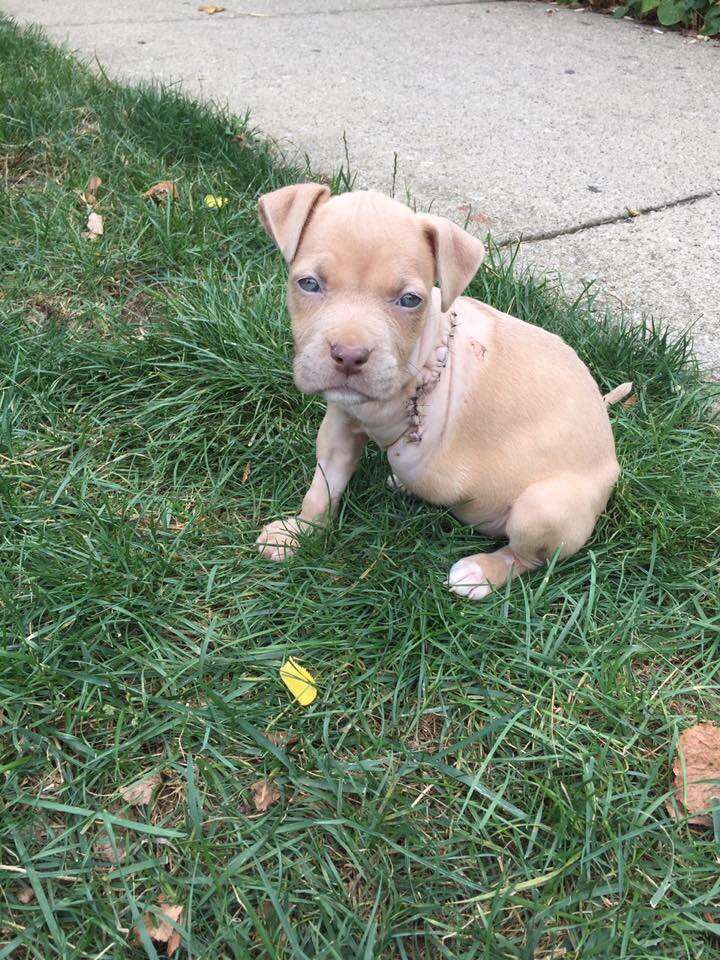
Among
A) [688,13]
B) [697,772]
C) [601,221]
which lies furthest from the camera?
[688,13]

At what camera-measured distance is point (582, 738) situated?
7.70 ft

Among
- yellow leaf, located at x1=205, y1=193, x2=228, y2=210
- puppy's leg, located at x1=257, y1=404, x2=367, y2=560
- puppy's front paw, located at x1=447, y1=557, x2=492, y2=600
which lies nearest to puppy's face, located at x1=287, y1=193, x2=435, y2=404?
puppy's leg, located at x1=257, y1=404, x2=367, y2=560

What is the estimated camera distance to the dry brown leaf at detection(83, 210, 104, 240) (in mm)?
4207

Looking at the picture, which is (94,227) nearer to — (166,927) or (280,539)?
(280,539)

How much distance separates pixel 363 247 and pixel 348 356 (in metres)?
0.34

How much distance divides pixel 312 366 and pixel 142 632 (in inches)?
40.7

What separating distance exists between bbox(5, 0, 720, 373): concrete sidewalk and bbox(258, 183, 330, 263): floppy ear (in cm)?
223

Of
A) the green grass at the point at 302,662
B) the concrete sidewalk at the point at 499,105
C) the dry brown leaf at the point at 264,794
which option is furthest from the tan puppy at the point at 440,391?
the concrete sidewalk at the point at 499,105

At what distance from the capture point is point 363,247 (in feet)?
7.40

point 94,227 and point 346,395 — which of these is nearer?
point 346,395

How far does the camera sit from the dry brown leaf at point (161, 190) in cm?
443

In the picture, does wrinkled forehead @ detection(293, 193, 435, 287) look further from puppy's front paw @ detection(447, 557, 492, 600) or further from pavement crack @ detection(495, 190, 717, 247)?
pavement crack @ detection(495, 190, 717, 247)

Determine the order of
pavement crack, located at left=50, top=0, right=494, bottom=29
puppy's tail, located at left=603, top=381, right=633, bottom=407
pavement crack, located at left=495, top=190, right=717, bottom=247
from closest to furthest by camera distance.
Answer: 1. puppy's tail, located at left=603, top=381, right=633, bottom=407
2. pavement crack, located at left=495, top=190, right=717, bottom=247
3. pavement crack, located at left=50, top=0, right=494, bottom=29

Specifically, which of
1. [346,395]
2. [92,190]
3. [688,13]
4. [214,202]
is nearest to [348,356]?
[346,395]
